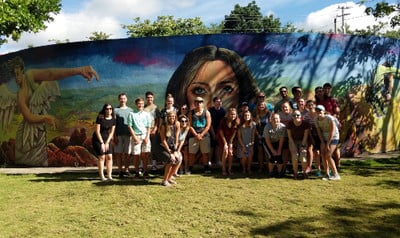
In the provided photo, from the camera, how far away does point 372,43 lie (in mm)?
10195

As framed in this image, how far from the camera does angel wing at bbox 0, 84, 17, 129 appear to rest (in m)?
10.2

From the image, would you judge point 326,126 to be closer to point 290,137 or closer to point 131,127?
point 290,137

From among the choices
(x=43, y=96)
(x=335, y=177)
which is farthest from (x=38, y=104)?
(x=335, y=177)

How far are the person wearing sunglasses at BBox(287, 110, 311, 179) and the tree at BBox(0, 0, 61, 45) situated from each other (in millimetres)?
8762

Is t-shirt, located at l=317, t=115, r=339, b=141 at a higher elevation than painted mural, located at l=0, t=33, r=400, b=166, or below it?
below

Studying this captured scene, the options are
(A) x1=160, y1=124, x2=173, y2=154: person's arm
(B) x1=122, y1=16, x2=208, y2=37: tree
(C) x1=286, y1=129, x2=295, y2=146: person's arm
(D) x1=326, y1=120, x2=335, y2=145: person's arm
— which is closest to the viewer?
(A) x1=160, y1=124, x2=173, y2=154: person's arm

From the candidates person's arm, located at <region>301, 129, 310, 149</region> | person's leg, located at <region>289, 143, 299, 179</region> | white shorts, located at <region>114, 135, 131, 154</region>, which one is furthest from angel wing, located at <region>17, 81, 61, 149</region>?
person's arm, located at <region>301, 129, 310, 149</region>

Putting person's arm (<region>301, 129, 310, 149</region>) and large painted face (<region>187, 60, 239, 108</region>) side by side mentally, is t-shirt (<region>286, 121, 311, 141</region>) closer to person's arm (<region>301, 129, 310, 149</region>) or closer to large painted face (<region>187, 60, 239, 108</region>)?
person's arm (<region>301, 129, 310, 149</region>)

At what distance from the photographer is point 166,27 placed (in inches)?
1383

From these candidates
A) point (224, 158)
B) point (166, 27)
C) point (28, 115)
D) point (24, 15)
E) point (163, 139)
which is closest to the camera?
point (163, 139)

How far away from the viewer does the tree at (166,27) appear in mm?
35062

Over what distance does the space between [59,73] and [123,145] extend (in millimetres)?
3423

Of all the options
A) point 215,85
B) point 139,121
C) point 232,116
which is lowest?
point 139,121

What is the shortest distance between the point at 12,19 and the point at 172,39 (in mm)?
5606
